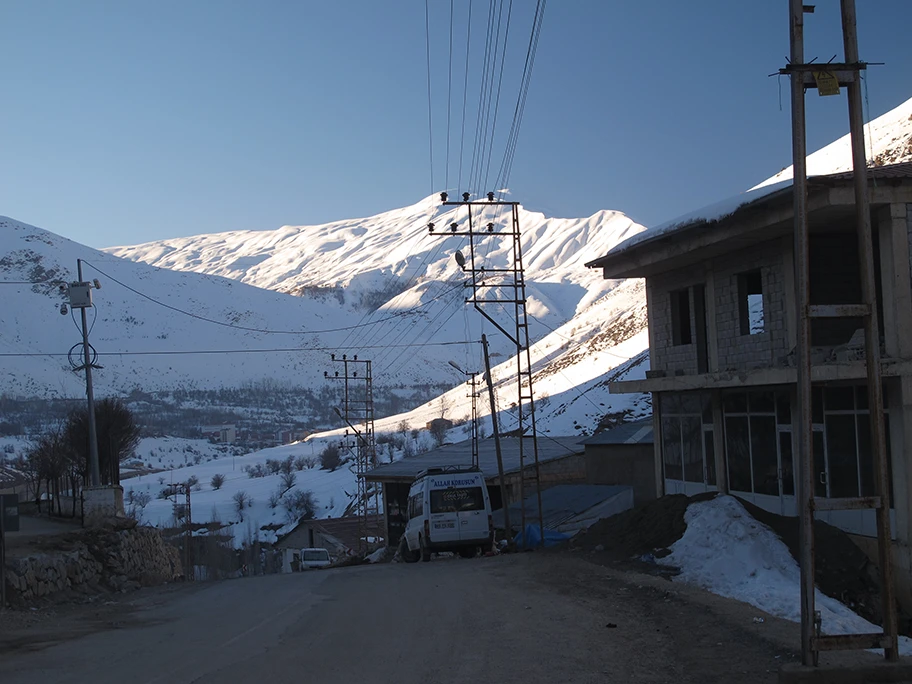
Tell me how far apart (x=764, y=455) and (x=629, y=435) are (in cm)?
1566

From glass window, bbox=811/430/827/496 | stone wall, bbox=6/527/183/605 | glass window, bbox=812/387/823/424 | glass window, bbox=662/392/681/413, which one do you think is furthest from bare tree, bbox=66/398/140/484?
glass window, bbox=812/387/823/424

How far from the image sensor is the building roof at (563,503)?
3136 centimetres

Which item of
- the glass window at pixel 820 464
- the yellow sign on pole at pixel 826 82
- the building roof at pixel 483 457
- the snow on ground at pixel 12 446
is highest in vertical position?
the yellow sign on pole at pixel 826 82

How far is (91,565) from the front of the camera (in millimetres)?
21625

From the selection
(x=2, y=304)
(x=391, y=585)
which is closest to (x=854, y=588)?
(x=391, y=585)

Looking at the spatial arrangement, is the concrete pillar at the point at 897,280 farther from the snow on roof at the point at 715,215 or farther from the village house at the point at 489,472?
the village house at the point at 489,472

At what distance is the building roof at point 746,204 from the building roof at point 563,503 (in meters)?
11.9

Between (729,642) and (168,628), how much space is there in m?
8.08

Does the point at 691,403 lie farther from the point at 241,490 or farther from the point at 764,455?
the point at 241,490

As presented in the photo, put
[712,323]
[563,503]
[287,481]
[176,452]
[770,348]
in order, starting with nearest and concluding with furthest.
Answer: [770,348]
[712,323]
[563,503]
[287,481]
[176,452]

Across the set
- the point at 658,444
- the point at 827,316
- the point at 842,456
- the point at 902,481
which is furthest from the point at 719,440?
the point at 827,316

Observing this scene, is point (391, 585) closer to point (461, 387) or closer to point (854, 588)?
point (854, 588)

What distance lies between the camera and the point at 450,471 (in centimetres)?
2614

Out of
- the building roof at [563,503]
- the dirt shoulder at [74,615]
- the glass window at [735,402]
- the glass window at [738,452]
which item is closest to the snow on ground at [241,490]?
the building roof at [563,503]
